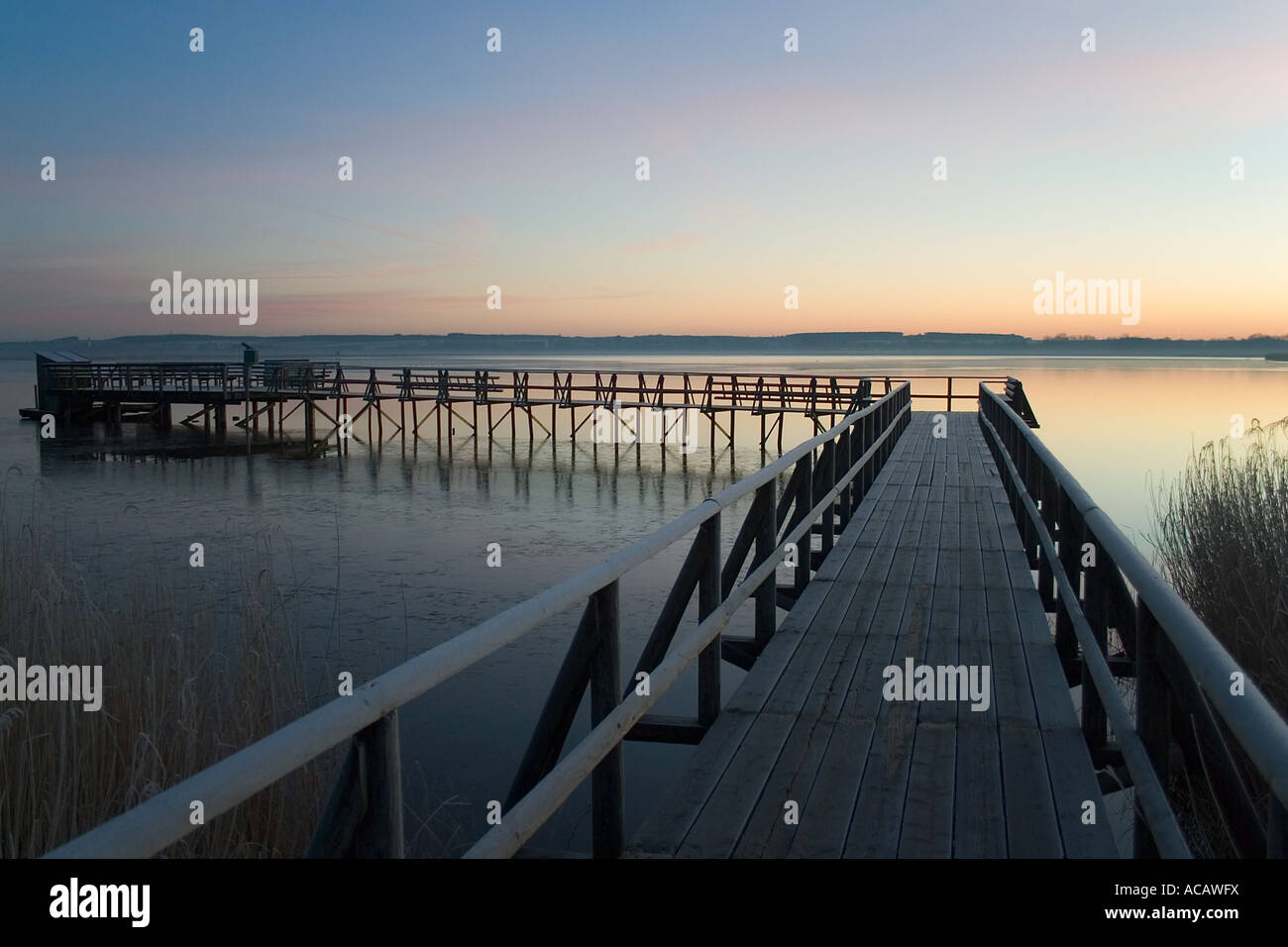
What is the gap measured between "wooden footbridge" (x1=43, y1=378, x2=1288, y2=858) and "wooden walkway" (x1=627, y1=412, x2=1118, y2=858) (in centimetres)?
1

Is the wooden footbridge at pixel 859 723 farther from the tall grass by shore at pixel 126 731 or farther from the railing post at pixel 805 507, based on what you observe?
the tall grass by shore at pixel 126 731

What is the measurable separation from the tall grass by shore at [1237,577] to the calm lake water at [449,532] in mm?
3466

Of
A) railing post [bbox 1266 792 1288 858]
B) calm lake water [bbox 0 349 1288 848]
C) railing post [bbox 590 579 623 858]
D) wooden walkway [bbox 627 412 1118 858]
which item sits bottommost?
calm lake water [bbox 0 349 1288 848]

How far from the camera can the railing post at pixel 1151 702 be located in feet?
9.46

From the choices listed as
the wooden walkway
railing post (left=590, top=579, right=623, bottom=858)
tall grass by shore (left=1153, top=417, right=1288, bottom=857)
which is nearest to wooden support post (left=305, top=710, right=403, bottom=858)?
railing post (left=590, top=579, right=623, bottom=858)

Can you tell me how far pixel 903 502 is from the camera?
11.7m

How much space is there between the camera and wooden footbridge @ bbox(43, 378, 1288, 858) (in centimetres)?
207

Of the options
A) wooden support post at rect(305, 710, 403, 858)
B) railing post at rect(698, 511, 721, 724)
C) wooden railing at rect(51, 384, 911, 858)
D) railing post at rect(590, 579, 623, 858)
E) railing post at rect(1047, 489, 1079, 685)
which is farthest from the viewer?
railing post at rect(1047, 489, 1079, 685)

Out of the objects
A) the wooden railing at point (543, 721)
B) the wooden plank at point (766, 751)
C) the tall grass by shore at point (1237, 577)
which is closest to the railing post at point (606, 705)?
the wooden railing at point (543, 721)

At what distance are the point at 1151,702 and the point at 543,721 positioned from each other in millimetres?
1786

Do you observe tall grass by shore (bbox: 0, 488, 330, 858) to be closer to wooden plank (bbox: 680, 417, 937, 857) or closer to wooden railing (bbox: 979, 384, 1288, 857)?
wooden plank (bbox: 680, 417, 937, 857)

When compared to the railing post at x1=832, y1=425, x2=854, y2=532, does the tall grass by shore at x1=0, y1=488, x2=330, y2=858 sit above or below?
below
